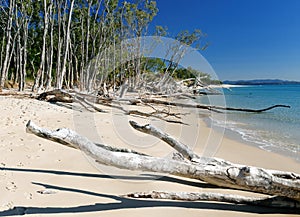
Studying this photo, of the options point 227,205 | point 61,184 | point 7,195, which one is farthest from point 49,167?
point 227,205

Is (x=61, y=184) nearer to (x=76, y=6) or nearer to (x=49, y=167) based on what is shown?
(x=49, y=167)

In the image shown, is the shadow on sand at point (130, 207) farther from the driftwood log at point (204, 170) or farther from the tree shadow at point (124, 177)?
the tree shadow at point (124, 177)

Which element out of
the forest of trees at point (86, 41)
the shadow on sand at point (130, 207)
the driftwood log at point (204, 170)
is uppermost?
the forest of trees at point (86, 41)

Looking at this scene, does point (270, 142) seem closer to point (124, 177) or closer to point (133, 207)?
point (124, 177)

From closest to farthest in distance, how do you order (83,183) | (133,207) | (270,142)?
(133,207) < (83,183) < (270,142)

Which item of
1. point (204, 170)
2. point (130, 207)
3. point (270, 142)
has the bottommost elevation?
point (130, 207)

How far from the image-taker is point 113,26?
33438 mm

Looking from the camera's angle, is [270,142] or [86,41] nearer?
[270,142]

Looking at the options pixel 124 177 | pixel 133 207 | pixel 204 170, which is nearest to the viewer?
pixel 204 170

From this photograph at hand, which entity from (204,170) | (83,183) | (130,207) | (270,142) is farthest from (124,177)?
(270,142)

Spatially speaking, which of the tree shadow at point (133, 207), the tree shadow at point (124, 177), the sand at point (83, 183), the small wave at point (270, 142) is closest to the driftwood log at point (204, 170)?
the tree shadow at point (133, 207)

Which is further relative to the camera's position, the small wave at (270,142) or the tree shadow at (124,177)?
the small wave at (270,142)

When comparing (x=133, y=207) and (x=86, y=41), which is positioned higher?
(x=86, y=41)

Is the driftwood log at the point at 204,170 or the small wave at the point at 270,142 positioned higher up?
the driftwood log at the point at 204,170
